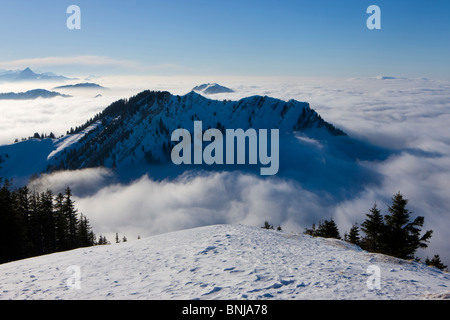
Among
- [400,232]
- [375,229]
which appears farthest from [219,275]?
[375,229]

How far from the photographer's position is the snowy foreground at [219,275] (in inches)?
355

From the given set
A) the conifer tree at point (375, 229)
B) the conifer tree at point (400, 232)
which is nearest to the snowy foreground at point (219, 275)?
the conifer tree at point (400, 232)

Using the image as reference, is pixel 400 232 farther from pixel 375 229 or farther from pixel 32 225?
pixel 32 225

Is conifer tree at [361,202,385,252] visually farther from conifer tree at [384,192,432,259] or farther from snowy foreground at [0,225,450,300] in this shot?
snowy foreground at [0,225,450,300]

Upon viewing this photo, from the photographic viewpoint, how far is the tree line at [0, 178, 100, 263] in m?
27.3

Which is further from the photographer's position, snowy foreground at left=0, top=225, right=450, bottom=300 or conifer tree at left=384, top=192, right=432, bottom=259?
conifer tree at left=384, top=192, right=432, bottom=259

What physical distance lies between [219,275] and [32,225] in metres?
39.0

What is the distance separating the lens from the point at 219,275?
10570 millimetres

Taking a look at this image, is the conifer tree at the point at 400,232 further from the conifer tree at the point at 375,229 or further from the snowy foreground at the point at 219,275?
the snowy foreground at the point at 219,275

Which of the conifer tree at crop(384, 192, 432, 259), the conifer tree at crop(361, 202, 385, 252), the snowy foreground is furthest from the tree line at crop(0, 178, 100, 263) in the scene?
the conifer tree at crop(384, 192, 432, 259)

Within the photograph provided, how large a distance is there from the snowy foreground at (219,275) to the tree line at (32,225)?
58.4 ft

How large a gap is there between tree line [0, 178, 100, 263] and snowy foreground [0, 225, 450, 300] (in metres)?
17.8
